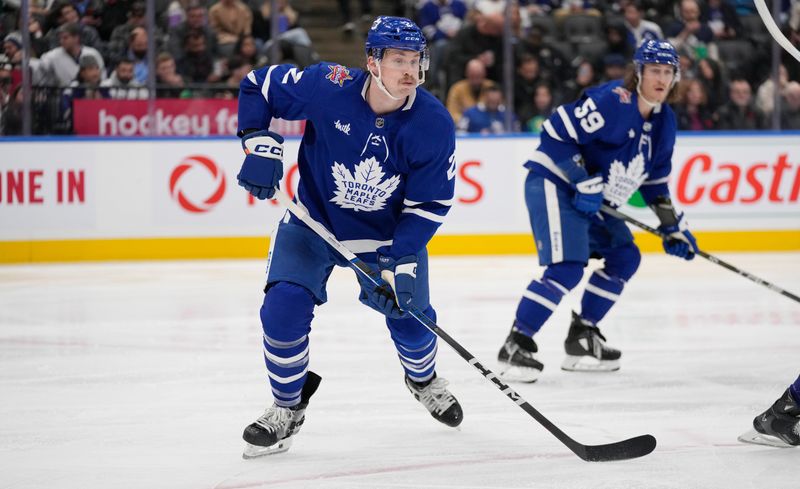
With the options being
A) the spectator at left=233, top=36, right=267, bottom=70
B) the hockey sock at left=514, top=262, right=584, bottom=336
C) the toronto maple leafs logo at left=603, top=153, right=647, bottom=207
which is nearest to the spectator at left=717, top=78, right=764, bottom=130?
the spectator at left=233, top=36, right=267, bottom=70

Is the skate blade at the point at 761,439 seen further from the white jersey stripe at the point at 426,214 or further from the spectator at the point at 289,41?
the spectator at the point at 289,41

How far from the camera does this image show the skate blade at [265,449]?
9.56 ft

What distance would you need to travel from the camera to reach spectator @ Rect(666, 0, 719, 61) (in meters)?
8.28

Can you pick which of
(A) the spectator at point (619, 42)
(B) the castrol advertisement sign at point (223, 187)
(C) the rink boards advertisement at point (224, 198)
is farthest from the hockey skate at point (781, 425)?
(A) the spectator at point (619, 42)

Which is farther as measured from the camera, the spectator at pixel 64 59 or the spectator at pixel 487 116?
the spectator at pixel 487 116

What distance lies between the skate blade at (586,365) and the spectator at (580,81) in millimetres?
4211

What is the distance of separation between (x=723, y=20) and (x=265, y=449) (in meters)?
6.41

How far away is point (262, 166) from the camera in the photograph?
114 inches

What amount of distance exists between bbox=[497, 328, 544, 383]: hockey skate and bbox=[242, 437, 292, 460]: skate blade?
1159mm

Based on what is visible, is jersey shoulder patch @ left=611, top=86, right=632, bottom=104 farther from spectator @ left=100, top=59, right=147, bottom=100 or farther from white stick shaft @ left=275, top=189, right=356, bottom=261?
spectator @ left=100, top=59, right=147, bottom=100

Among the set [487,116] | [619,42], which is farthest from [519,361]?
[619,42]

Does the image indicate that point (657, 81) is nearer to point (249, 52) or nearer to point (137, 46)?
point (249, 52)

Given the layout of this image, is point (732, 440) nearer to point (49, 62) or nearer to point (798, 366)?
point (798, 366)

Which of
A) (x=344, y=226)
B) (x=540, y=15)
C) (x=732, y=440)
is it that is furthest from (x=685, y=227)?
(x=540, y=15)
